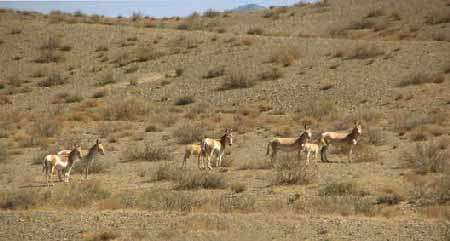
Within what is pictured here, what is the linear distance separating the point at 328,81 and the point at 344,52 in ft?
18.8

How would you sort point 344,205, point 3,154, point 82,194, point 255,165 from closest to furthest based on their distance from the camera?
point 344,205 → point 82,194 → point 255,165 → point 3,154

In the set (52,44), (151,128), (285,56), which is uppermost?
(52,44)

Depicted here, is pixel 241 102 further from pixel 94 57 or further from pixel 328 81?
pixel 94 57

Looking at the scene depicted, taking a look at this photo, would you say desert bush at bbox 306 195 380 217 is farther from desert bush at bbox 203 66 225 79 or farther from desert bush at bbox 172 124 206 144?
desert bush at bbox 203 66 225 79

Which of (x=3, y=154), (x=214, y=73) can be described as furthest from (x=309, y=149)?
(x=214, y=73)

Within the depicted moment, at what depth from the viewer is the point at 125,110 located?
35.8m

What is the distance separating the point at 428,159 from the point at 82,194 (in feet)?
36.4

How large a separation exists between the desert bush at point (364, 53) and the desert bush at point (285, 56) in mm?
3590

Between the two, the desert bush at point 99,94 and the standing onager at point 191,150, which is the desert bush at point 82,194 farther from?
the desert bush at point 99,94

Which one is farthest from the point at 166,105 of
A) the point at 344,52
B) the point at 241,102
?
the point at 344,52

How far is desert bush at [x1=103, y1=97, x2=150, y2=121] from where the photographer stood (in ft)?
116

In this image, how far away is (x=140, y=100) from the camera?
39.3 m

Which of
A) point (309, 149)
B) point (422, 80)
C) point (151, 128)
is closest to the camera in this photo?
point (309, 149)

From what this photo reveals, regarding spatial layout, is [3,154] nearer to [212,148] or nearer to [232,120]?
[212,148]
